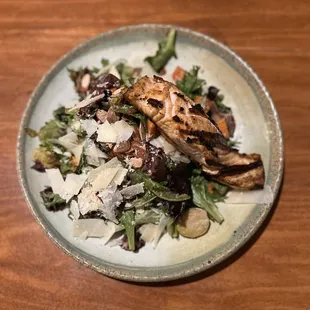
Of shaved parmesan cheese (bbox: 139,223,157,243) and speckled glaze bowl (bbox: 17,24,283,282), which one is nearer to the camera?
speckled glaze bowl (bbox: 17,24,283,282)

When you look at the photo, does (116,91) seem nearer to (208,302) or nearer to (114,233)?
(114,233)

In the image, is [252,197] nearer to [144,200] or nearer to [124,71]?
[144,200]

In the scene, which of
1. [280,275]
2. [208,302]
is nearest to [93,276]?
[208,302]

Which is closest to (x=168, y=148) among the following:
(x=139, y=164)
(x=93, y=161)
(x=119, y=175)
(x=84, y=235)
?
(x=139, y=164)

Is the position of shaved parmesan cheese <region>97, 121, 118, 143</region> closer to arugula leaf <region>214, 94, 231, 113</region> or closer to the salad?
the salad

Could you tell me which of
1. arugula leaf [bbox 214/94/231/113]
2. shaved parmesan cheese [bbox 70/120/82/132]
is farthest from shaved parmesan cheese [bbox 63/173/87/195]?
arugula leaf [bbox 214/94/231/113]

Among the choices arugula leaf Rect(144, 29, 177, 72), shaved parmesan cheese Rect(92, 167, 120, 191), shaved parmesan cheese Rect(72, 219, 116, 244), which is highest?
arugula leaf Rect(144, 29, 177, 72)
